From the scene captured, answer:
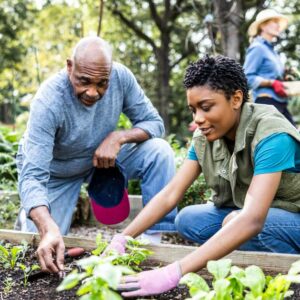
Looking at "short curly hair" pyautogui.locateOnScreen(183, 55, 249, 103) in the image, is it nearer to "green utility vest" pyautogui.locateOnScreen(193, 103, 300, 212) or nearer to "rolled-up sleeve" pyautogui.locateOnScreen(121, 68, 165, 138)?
"green utility vest" pyautogui.locateOnScreen(193, 103, 300, 212)

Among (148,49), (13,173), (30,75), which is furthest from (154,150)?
(30,75)

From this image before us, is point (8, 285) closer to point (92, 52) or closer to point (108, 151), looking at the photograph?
point (108, 151)

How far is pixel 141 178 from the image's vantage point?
3.24m

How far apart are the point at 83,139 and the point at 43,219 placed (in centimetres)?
80

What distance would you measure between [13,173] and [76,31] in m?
9.84

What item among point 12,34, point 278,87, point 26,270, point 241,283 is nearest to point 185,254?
point 26,270

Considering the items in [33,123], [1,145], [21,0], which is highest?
[21,0]

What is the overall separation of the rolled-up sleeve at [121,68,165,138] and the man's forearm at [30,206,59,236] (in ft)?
3.34

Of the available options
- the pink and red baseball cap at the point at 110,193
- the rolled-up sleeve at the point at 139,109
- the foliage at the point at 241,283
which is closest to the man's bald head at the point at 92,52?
the rolled-up sleeve at the point at 139,109

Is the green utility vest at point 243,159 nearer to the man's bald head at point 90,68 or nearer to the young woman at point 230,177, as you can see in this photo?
the young woman at point 230,177

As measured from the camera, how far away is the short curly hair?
84.2 inches

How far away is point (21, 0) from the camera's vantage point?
15.9m

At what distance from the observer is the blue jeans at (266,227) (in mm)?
2416

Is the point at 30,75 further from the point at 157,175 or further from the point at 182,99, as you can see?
the point at 157,175
